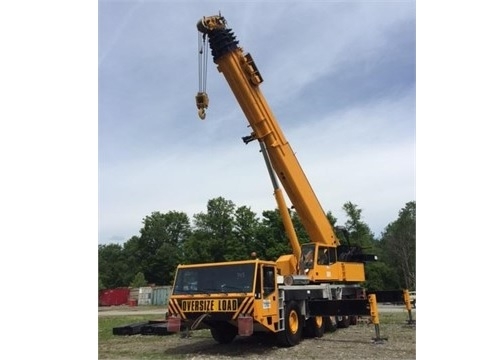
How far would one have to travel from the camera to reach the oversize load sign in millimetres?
8555

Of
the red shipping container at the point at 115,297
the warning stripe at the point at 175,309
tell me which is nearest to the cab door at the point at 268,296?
the warning stripe at the point at 175,309

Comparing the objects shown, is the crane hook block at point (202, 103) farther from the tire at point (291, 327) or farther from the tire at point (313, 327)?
the tire at point (313, 327)

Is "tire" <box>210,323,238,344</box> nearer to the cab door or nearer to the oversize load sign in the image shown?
the oversize load sign

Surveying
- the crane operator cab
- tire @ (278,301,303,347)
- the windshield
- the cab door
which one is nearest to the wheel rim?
tire @ (278,301,303,347)

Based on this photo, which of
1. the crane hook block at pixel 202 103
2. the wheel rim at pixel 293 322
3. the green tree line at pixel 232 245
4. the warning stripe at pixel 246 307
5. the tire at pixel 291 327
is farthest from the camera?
the green tree line at pixel 232 245

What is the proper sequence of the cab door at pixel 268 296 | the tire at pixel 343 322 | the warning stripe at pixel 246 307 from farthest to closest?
1. the tire at pixel 343 322
2. the cab door at pixel 268 296
3. the warning stripe at pixel 246 307

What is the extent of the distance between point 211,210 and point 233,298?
143 feet

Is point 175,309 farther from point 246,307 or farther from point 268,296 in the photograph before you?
point 268,296

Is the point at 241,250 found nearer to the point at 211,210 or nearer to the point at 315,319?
the point at 211,210

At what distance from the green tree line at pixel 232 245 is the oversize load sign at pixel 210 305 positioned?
17.8 m

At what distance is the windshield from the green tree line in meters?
17.4

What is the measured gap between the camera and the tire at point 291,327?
9.33 metres

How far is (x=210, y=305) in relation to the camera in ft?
28.8

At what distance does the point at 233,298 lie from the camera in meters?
8.58
